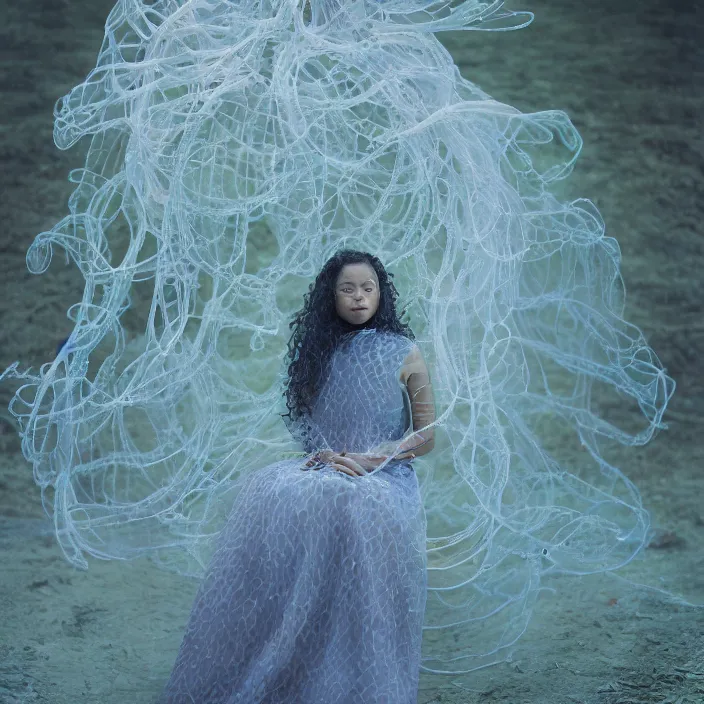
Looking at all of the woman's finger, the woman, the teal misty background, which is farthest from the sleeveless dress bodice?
the teal misty background

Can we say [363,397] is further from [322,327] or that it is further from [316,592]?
[316,592]

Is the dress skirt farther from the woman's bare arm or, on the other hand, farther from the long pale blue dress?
the woman's bare arm

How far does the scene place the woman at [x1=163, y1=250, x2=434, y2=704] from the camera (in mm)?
2141

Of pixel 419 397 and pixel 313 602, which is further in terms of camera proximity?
pixel 419 397

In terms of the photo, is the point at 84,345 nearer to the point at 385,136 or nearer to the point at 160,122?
the point at 160,122

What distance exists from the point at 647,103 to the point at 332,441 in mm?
3303

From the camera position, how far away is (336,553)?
2.16m

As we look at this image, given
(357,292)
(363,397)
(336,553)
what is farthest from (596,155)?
(336,553)

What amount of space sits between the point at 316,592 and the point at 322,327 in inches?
27.7

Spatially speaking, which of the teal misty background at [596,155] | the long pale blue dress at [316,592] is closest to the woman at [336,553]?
the long pale blue dress at [316,592]

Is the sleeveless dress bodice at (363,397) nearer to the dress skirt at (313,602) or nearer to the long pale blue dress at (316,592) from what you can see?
the long pale blue dress at (316,592)

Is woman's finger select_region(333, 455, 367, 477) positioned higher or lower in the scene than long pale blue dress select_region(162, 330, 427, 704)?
higher

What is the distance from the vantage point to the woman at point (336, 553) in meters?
2.14

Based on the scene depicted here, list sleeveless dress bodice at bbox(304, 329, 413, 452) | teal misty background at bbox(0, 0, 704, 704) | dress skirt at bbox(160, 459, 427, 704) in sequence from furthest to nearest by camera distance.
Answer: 1. teal misty background at bbox(0, 0, 704, 704)
2. sleeveless dress bodice at bbox(304, 329, 413, 452)
3. dress skirt at bbox(160, 459, 427, 704)
